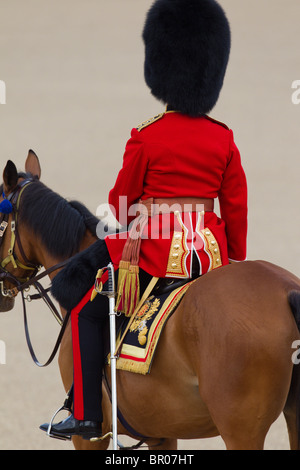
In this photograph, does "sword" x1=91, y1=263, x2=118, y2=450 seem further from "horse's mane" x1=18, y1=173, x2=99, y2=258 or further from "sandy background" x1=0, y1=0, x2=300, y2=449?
"sandy background" x1=0, y1=0, x2=300, y2=449

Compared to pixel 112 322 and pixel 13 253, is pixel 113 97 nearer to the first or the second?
pixel 13 253

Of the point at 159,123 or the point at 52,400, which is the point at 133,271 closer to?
the point at 159,123

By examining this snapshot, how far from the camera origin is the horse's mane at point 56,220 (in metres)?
3.02

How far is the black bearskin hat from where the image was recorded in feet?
8.76

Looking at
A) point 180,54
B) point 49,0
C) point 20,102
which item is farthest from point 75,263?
point 49,0

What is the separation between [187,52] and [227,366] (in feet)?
3.34

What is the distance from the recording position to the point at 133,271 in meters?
2.63

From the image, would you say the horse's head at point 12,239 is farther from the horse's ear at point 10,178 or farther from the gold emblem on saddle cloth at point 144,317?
the gold emblem on saddle cloth at point 144,317

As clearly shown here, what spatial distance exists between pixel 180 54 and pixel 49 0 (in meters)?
8.27

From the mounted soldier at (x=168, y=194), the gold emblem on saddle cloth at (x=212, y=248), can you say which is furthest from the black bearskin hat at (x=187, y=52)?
the gold emblem on saddle cloth at (x=212, y=248)

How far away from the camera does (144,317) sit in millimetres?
2572
